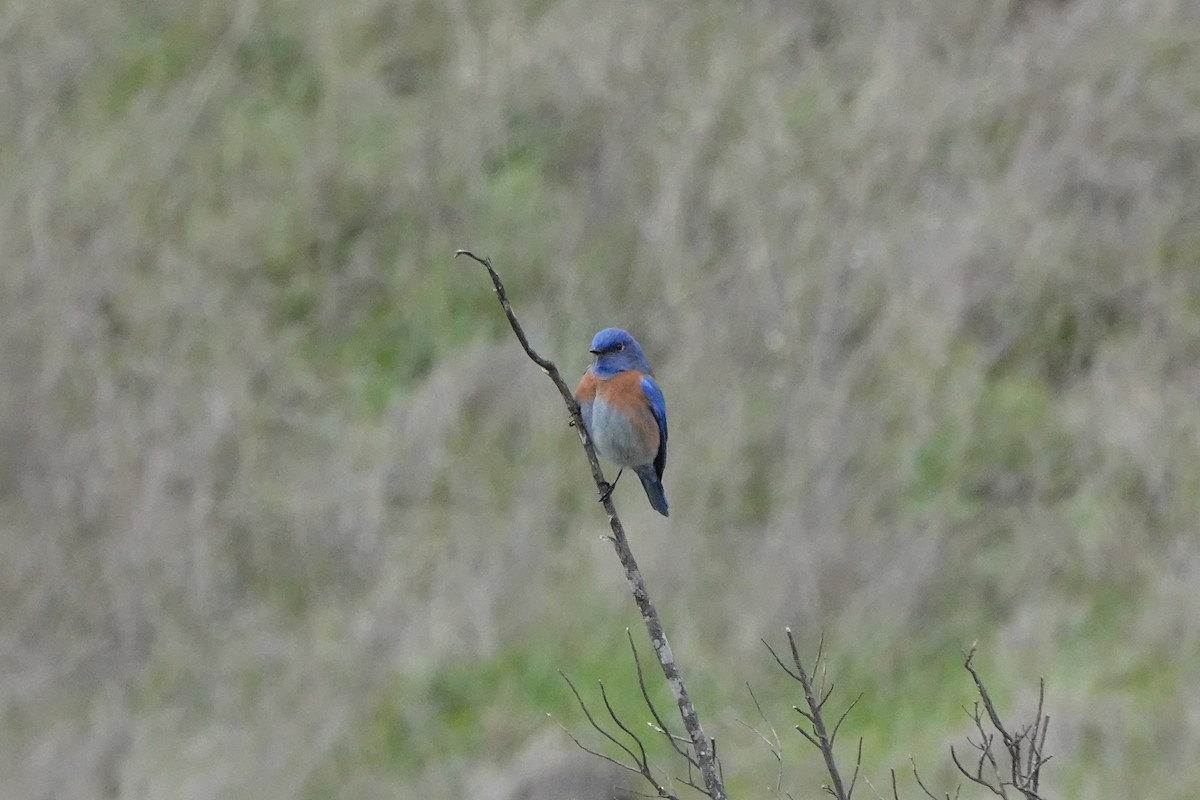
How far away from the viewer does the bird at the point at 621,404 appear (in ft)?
14.4

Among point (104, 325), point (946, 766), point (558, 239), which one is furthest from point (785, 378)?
point (104, 325)

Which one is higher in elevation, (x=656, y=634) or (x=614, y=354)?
(x=614, y=354)

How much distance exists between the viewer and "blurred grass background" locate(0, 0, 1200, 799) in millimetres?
7039

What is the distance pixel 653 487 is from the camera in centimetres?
485

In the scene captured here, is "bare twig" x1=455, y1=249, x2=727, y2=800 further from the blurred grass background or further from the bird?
the blurred grass background

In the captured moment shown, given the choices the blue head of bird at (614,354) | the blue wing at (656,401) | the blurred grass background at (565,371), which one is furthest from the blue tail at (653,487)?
the blurred grass background at (565,371)

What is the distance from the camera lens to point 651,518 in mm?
7602

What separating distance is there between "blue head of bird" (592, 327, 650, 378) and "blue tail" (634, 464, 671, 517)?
0.35 metres

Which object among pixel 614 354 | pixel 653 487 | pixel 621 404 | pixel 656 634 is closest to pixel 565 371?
pixel 653 487

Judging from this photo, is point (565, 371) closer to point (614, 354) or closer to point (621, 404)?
point (614, 354)

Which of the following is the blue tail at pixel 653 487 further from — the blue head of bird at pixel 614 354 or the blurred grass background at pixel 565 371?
the blurred grass background at pixel 565 371

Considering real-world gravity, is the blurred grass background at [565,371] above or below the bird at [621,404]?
above

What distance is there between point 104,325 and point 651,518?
3.85 metres

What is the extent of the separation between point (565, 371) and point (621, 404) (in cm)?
396
